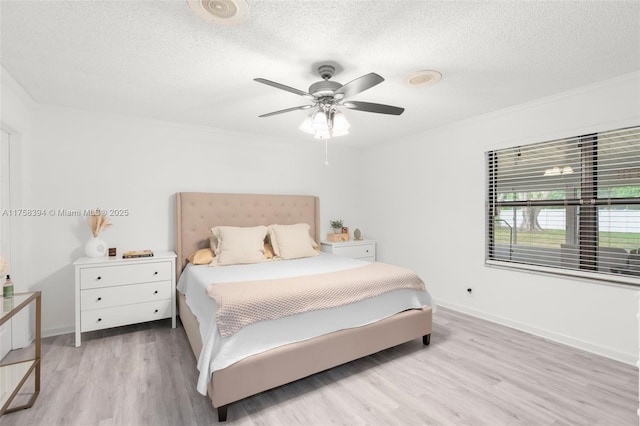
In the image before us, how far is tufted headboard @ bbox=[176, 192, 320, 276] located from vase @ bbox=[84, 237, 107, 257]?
0.71 m

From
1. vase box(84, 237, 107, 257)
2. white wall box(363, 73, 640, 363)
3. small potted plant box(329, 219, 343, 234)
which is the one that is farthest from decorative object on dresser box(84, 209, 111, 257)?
white wall box(363, 73, 640, 363)

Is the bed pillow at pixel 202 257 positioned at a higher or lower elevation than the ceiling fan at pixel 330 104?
lower

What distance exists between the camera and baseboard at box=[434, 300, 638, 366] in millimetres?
2521

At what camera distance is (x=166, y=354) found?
2.70 metres

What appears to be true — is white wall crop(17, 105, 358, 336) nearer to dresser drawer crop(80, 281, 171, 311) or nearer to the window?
dresser drawer crop(80, 281, 171, 311)

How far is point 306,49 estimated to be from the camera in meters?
2.02

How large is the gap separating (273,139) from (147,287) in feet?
8.07

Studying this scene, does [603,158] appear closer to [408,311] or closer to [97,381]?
[408,311]

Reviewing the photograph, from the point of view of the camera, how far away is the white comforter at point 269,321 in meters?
1.87

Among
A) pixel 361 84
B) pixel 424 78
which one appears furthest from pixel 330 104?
pixel 424 78

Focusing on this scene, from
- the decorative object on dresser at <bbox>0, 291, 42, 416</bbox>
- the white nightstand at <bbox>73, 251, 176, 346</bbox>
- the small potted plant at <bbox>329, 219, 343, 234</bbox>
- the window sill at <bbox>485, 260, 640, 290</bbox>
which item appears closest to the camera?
the decorative object on dresser at <bbox>0, 291, 42, 416</bbox>

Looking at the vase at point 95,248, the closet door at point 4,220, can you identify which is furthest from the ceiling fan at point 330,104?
the closet door at point 4,220

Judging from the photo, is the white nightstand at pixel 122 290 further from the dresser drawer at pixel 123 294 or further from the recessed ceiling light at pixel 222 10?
the recessed ceiling light at pixel 222 10

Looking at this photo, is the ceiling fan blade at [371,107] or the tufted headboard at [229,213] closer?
the ceiling fan blade at [371,107]
